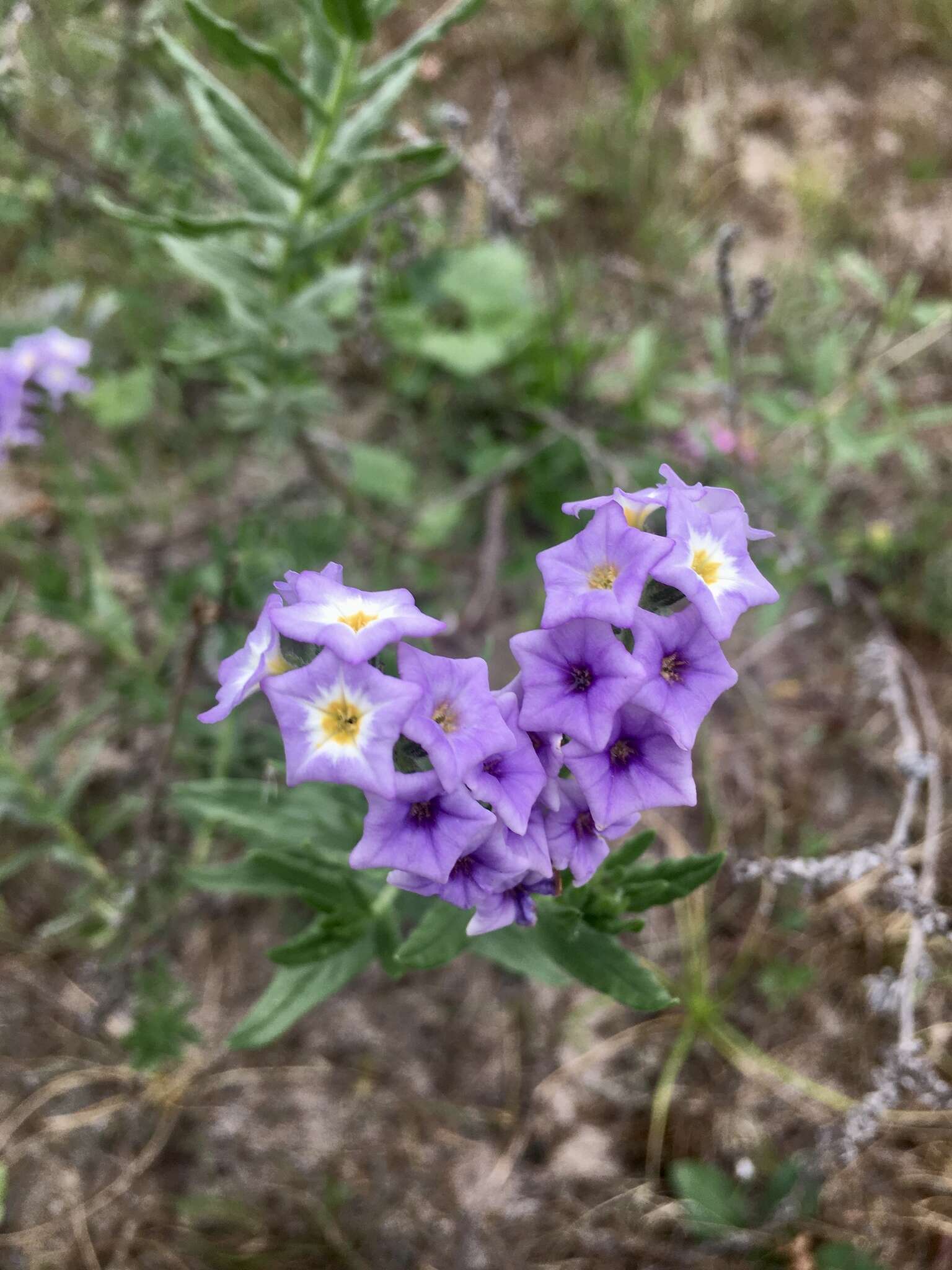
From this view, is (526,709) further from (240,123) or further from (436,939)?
(240,123)

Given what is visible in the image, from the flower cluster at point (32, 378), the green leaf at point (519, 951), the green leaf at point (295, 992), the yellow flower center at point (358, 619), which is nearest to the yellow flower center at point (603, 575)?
the yellow flower center at point (358, 619)

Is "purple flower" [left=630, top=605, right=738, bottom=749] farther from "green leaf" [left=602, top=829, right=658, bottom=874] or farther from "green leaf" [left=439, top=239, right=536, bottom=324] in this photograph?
"green leaf" [left=439, top=239, right=536, bottom=324]

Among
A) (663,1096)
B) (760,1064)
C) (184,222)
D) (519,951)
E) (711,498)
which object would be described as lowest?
(663,1096)

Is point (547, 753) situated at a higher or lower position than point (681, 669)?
lower

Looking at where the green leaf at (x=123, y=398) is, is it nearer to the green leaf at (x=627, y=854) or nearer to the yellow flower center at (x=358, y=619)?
the yellow flower center at (x=358, y=619)

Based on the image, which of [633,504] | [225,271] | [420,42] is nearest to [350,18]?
[420,42]

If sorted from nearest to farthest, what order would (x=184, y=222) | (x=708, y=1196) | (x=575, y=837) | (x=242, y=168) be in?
(x=575, y=837) < (x=184, y=222) < (x=242, y=168) < (x=708, y=1196)

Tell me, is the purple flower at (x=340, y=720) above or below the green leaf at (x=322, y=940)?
above
